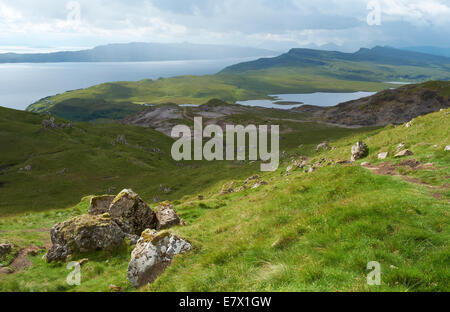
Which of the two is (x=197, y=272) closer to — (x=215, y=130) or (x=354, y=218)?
(x=354, y=218)

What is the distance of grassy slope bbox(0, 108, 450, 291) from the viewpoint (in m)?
8.34

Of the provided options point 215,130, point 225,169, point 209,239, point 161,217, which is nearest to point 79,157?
point 225,169

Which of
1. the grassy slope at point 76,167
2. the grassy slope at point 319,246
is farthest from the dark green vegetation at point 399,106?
the grassy slope at point 319,246

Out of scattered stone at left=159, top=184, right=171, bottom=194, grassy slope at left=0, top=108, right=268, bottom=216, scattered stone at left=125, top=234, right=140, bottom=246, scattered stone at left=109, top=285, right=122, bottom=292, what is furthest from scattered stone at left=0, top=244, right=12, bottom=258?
scattered stone at left=159, top=184, right=171, bottom=194

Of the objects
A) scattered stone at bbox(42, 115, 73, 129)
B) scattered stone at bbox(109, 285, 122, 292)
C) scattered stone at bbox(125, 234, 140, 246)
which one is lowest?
scattered stone at bbox(42, 115, 73, 129)

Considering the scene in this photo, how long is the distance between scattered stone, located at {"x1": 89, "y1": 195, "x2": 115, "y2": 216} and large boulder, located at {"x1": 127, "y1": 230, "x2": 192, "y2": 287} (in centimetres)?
1358

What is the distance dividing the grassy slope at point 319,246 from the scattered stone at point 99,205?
21.7 feet

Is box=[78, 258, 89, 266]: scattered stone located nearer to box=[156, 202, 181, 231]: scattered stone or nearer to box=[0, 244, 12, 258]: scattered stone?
box=[156, 202, 181, 231]: scattered stone

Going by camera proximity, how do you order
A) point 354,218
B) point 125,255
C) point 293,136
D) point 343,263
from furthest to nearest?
point 293,136
point 125,255
point 354,218
point 343,263

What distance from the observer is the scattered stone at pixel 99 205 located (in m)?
24.6

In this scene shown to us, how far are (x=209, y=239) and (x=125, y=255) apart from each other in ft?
22.4

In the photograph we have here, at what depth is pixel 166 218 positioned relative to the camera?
72.5 feet

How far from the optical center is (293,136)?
5290 inches
